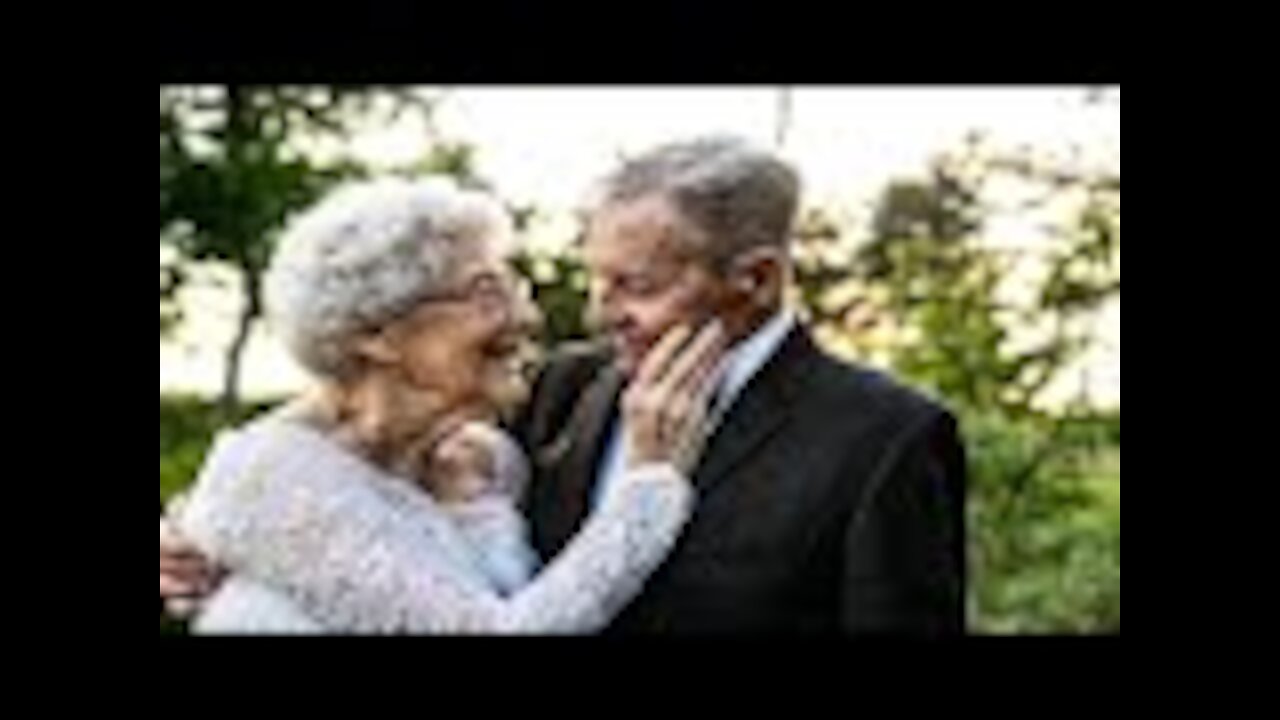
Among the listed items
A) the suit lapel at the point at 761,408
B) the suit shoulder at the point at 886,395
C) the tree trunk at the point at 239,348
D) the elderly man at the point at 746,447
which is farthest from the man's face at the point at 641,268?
the tree trunk at the point at 239,348

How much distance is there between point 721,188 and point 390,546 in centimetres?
80

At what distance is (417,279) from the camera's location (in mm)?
4234

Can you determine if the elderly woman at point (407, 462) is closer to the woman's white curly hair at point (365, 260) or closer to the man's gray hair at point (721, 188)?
the woman's white curly hair at point (365, 260)

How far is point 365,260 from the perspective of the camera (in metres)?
4.22

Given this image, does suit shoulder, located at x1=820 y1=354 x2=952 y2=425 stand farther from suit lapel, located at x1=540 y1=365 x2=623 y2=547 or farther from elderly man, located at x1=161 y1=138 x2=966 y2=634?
suit lapel, located at x1=540 y1=365 x2=623 y2=547

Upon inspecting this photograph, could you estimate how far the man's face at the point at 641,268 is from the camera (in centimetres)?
430

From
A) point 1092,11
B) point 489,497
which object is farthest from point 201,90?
point 1092,11

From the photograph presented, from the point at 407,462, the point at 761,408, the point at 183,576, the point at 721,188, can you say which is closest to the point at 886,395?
the point at 761,408

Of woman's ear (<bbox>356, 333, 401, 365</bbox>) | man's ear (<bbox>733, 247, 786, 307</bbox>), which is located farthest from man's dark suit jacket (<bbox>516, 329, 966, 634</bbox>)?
woman's ear (<bbox>356, 333, 401, 365</bbox>)

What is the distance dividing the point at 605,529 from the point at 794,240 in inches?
22.5

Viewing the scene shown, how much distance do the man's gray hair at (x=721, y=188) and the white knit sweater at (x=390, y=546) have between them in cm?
40

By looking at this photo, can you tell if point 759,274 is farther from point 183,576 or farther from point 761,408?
point 183,576
